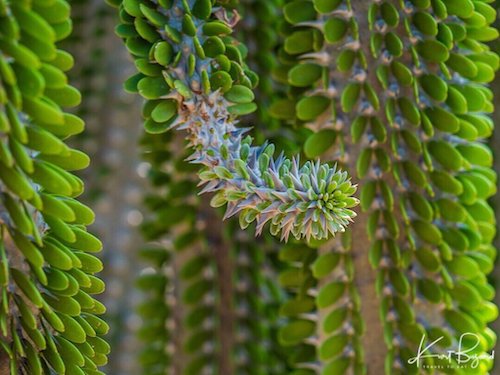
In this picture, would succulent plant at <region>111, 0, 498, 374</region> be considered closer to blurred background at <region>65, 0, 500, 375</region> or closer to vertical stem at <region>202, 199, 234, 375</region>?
vertical stem at <region>202, 199, 234, 375</region>

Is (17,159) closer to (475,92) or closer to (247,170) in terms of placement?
(247,170)

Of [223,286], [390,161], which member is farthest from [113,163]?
[390,161]

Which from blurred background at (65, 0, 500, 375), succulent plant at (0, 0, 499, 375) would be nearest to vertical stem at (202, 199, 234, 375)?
succulent plant at (0, 0, 499, 375)

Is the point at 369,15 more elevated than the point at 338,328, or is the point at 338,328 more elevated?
the point at 369,15

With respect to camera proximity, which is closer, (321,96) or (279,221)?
(279,221)

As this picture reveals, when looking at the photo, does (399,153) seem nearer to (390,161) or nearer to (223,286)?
(390,161)

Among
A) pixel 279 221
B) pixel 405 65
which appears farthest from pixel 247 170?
pixel 405 65

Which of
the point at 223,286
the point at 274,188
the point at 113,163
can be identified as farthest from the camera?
the point at 113,163
